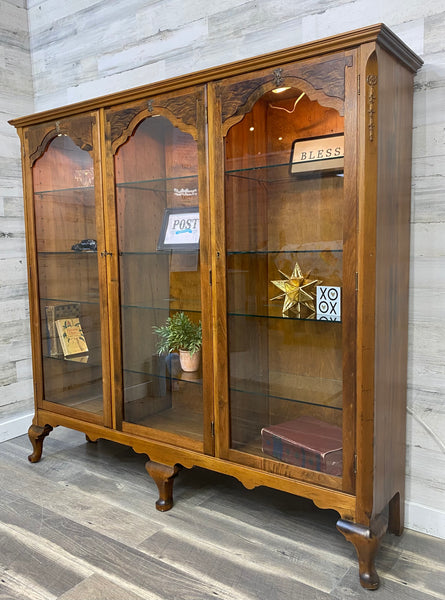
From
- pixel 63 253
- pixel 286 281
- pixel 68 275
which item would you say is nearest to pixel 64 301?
pixel 68 275

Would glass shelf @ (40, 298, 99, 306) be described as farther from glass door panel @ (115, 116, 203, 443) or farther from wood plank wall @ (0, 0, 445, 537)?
wood plank wall @ (0, 0, 445, 537)

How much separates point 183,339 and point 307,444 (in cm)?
71

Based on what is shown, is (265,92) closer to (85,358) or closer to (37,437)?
(85,358)

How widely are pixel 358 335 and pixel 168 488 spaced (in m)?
1.11

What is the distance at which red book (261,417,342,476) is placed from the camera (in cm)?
181

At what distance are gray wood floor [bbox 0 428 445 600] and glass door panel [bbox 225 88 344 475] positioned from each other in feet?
1.13

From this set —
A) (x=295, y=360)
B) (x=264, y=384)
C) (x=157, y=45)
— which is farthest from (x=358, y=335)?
(x=157, y=45)

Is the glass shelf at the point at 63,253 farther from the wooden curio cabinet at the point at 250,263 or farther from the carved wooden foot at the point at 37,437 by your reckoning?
the carved wooden foot at the point at 37,437

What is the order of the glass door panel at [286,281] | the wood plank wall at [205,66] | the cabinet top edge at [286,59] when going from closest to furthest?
the cabinet top edge at [286,59]
the glass door panel at [286,281]
the wood plank wall at [205,66]

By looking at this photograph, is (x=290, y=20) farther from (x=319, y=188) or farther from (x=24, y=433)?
(x=24, y=433)

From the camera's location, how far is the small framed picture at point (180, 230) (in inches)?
82.7

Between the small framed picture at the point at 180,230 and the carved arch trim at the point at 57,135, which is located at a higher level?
the carved arch trim at the point at 57,135

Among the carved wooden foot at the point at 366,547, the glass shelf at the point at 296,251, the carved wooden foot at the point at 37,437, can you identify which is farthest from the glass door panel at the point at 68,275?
the carved wooden foot at the point at 366,547

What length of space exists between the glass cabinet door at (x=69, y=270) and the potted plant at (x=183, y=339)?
327 mm
